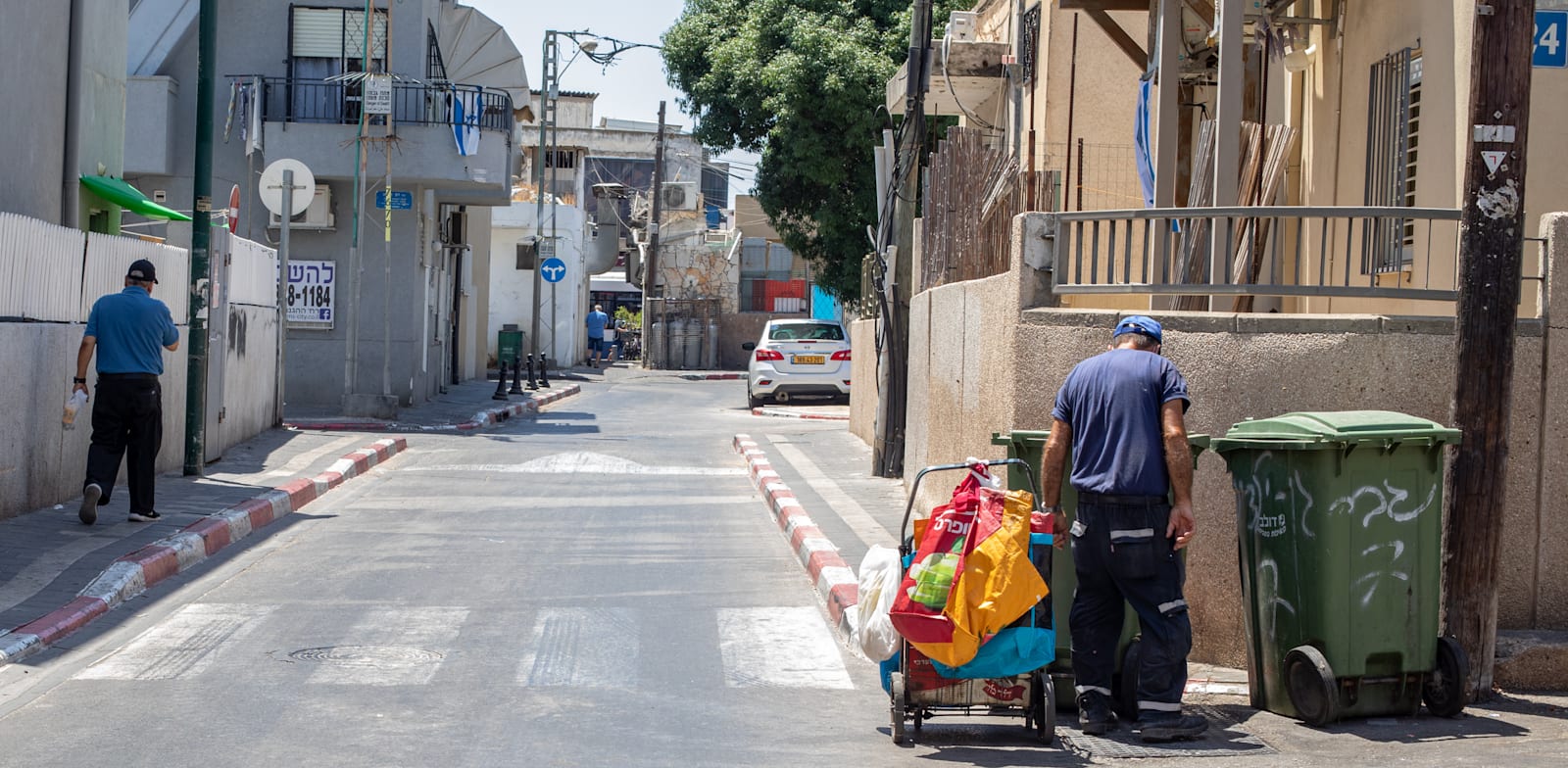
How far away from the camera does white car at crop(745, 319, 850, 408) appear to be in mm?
29094

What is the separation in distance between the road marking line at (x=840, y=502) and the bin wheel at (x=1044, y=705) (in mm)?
4956

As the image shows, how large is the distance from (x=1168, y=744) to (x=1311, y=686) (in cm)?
69

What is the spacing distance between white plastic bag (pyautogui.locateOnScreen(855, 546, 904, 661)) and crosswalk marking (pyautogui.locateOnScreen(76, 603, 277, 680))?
3.08 meters

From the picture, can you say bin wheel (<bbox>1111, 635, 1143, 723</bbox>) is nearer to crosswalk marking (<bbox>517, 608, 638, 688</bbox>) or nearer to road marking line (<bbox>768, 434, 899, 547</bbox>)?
crosswalk marking (<bbox>517, 608, 638, 688</bbox>)

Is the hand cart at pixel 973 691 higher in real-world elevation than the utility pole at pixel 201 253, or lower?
lower

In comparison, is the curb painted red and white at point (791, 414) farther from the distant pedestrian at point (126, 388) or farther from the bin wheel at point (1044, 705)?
the bin wheel at point (1044, 705)

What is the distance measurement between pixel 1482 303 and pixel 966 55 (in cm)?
1317

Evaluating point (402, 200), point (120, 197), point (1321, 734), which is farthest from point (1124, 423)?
point (402, 200)

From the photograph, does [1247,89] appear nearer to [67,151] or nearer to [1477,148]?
[1477,148]

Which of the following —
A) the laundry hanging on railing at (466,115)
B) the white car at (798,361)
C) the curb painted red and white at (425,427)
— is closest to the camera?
the curb painted red and white at (425,427)

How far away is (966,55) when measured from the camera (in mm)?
19672

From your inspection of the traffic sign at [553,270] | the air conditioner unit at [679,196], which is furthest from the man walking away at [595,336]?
the traffic sign at [553,270]

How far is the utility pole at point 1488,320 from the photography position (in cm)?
698

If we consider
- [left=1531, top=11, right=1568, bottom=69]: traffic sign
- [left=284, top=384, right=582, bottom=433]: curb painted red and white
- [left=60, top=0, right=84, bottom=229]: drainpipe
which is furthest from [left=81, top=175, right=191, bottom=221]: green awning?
[left=1531, top=11, right=1568, bottom=69]: traffic sign
